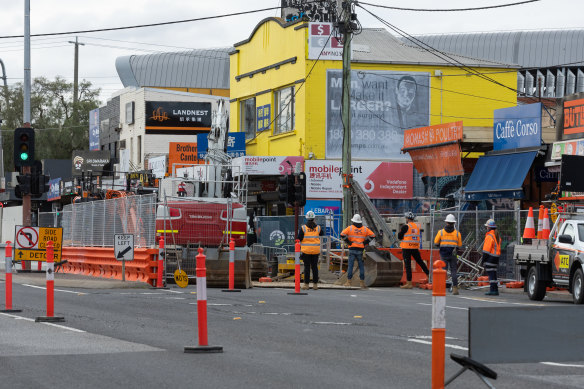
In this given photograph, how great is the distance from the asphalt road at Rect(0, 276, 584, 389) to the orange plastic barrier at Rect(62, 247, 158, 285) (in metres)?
6.15

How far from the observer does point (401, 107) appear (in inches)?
1761

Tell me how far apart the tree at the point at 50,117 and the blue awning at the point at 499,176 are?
5945 centimetres

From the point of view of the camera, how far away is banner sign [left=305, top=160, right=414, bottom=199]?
43.0 meters

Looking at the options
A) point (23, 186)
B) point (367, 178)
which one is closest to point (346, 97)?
point (23, 186)

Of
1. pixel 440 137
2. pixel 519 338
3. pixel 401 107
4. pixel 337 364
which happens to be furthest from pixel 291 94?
pixel 519 338

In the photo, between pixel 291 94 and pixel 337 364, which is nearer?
pixel 337 364

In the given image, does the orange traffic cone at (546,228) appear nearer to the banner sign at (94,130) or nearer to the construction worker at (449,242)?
the construction worker at (449,242)

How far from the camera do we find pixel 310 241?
25641 millimetres

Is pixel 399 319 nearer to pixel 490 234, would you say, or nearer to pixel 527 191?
pixel 490 234

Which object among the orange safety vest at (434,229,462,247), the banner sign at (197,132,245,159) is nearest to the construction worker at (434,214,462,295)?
the orange safety vest at (434,229,462,247)

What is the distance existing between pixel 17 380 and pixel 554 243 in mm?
15875

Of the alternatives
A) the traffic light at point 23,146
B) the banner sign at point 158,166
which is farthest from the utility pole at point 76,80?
the traffic light at point 23,146

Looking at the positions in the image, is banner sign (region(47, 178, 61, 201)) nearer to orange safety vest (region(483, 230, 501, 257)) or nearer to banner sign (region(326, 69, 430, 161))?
banner sign (region(326, 69, 430, 161))

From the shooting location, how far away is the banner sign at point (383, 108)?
4422 cm
